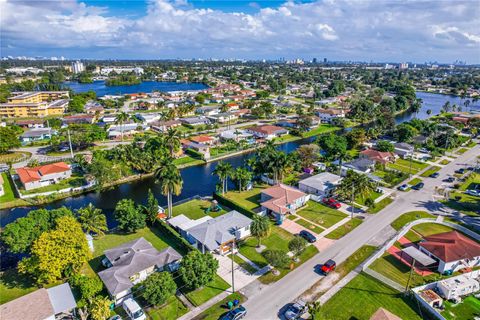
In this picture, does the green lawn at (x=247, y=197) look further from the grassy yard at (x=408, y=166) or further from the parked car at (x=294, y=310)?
the grassy yard at (x=408, y=166)

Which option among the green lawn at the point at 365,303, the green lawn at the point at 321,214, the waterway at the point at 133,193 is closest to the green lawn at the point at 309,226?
the green lawn at the point at 321,214

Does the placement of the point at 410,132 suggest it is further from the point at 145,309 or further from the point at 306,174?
the point at 145,309

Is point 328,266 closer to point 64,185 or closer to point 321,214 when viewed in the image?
point 321,214

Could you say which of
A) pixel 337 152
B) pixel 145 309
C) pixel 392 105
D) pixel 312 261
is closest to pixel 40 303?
pixel 145 309

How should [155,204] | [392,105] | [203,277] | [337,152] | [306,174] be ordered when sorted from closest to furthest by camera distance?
[203,277] → [155,204] → [306,174] → [337,152] → [392,105]

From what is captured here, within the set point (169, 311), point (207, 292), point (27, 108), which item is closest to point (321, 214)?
point (207, 292)

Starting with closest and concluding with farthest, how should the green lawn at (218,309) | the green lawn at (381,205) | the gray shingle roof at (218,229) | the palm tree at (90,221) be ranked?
the green lawn at (218,309)
the gray shingle roof at (218,229)
the palm tree at (90,221)
the green lawn at (381,205)
